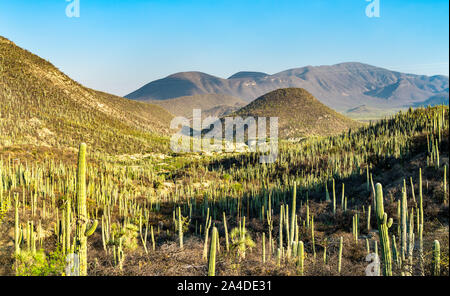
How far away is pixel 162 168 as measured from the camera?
36000 mm

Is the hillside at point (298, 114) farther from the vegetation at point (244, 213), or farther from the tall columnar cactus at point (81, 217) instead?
the tall columnar cactus at point (81, 217)

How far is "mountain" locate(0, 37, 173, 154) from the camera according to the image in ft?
128

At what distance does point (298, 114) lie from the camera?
269ft

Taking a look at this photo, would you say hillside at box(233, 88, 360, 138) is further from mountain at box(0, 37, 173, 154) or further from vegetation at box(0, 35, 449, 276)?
vegetation at box(0, 35, 449, 276)

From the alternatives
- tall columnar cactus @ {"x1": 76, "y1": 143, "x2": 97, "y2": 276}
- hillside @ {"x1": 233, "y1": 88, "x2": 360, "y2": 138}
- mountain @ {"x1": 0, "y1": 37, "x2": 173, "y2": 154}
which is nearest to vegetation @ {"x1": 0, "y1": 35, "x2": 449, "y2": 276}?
tall columnar cactus @ {"x1": 76, "y1": 143, "x2": 97, "y2": 276}

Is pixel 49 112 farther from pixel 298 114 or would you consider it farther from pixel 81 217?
pixel 298 114

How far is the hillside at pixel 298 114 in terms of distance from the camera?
238 ft

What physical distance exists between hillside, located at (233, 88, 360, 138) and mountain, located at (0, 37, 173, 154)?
121 ft

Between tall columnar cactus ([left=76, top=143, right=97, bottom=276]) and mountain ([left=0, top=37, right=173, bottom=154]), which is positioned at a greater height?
mountain ([left=0, top=37, right=173, bottom=154])

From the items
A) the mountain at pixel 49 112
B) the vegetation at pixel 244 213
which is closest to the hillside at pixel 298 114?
the mountain at pixel 49 112
